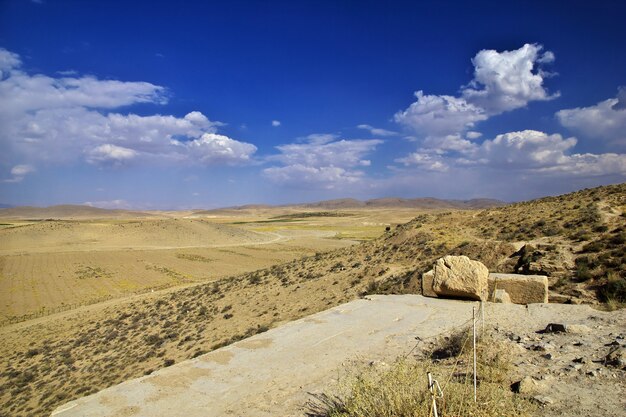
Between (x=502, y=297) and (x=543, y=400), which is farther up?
(x=543, y=400)

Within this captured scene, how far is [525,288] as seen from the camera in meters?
10.2

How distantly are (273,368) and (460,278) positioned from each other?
20.9 ft

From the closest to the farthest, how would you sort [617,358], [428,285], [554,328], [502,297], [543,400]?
[543,400], [617,358], [554,328], [502,297], [428,285]

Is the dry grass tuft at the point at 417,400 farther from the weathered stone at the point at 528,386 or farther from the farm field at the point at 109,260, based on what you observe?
the farm field at the point at 109,260

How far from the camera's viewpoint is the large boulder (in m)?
10.4

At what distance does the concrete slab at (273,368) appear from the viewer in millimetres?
5375

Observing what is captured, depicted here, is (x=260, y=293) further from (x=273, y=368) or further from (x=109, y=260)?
(x=109, y=260)

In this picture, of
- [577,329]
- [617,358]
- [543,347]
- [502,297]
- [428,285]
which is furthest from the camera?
[428,285]

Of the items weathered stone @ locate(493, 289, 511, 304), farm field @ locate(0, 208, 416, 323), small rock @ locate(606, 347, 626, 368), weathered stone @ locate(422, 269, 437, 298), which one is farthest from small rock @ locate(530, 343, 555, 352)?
farm field @ locate(0, 208, 416, 323)

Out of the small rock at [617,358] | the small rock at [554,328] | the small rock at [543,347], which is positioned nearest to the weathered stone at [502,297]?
the small rock at [554,328]

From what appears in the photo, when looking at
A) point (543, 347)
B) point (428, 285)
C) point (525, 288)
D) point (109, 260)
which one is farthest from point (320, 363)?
point (109, 260)

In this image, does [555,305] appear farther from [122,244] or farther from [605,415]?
[122,244]

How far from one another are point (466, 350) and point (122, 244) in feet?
227

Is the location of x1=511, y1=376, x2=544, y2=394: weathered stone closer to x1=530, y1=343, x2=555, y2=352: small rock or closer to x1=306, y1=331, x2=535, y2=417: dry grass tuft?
x1=306, y1=331, x2=535, y2=417: dry grass tuft
